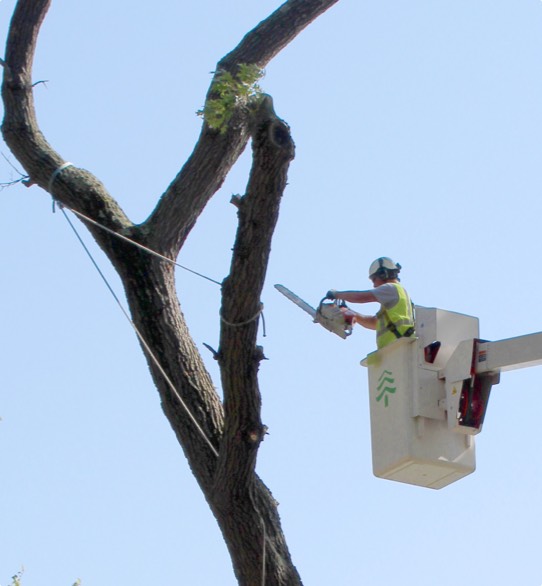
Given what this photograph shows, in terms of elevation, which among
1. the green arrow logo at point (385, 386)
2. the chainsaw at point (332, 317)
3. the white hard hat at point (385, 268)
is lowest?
the green arrow logo at point (385, 386)

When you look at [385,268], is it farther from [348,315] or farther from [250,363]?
[250,363]

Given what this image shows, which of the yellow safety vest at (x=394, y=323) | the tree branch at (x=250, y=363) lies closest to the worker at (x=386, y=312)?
the yellow safety vest at (x=394, y=323)

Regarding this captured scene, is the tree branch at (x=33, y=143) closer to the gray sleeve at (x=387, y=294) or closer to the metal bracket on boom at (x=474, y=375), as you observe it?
the gray sleeve at (x=387, y=294)

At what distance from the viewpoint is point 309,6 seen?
9664 mm

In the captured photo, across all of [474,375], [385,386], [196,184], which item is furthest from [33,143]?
[474,375]

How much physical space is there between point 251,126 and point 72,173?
2.14 m

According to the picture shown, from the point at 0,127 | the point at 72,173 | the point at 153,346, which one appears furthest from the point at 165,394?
the point at 0,127

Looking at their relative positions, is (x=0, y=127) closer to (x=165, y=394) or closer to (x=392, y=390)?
(x=165, y=394)

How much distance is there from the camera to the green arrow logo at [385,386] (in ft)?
26.8

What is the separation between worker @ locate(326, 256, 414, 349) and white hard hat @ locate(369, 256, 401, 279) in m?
0.22

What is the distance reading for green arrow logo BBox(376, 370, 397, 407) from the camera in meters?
8.16

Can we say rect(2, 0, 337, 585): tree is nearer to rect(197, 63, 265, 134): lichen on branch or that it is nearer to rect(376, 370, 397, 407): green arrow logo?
rect(197, 63, 265, 134): lichen on branch

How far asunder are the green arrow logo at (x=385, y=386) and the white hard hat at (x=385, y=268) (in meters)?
0.86

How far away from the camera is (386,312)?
27.8 feet
